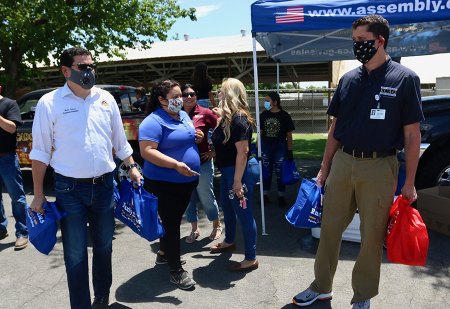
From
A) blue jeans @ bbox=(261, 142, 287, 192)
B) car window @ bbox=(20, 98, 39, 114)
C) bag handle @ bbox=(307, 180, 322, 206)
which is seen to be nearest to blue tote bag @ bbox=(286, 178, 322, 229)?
bag handle @ bbox=(307, 180, 322, 206)

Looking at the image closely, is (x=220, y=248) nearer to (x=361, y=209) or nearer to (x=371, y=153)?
(x=361, y=209)

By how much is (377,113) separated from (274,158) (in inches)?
128

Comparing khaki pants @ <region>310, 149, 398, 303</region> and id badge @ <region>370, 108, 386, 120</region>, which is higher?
id badge @ <region>370, 108, 386, 120</region>

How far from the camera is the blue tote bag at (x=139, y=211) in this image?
3.12 metres

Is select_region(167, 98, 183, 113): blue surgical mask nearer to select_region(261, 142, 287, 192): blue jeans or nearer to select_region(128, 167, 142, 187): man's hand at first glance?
select_region(128, 167, 142, 187): man's hand

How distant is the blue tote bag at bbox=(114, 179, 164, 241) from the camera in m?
3.12

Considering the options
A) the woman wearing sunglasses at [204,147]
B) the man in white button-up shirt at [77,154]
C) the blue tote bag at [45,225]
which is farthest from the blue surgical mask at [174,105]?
the blue tote bag at [45,225]

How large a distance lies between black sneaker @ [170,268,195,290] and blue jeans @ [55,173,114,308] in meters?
0.70

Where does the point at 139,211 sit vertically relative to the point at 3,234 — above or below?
above

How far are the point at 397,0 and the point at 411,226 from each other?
92.8 inches

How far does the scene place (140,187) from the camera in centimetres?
318

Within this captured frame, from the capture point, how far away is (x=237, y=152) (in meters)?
3.51

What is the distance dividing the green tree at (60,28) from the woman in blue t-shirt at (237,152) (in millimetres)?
8052

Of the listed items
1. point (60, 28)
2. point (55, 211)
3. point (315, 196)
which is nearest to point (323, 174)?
point (315, 196)
